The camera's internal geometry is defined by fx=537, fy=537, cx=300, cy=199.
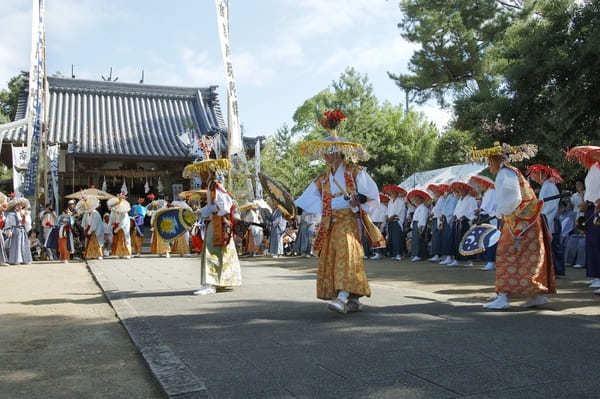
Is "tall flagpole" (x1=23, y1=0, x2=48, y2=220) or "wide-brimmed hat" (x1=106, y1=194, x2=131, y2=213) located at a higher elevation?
"tall flagpole" (x1=23, y1=0, x2=48, y2=220)

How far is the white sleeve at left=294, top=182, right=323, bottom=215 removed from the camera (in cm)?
600

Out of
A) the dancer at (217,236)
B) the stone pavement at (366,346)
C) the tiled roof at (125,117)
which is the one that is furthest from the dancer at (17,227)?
the dancer at (217,236)

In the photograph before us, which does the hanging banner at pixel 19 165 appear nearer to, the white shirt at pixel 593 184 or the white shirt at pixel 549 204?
the white shirt at pixel 549 204

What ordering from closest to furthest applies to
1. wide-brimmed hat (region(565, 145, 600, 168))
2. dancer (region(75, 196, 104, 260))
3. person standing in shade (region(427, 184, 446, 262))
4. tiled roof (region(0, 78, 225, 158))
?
wide-brimmed hat (region(565, 145, 600, 168)), person standing in shade (region(427, 184, 446, 262)), dancer (region(75, 196, 104, 260)), tiled roof (region(0, 78, 225, 158))

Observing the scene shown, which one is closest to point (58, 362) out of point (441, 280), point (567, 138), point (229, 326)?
point (229, 326)

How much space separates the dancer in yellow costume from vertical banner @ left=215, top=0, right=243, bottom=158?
6.99m

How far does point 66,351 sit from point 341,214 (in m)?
2.96

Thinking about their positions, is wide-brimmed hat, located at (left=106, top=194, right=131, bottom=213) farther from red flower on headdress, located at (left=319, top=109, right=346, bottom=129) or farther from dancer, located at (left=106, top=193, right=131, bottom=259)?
red flower on headdress, located at (left=319, top=109, right=346, bottom=129)

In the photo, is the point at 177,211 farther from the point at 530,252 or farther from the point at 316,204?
the point at 530,252

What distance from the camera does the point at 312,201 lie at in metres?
6.04

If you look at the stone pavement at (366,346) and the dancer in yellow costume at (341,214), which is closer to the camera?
the stone pavement at (366,346)

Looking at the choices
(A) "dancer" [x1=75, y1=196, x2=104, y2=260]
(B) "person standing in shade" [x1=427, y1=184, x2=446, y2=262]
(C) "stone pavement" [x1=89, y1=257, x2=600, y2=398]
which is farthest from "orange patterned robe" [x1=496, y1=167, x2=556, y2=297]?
(A) "dancer" [x1=75, y1=196, x2=104, y2=260]

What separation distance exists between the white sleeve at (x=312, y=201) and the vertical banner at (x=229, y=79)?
22.7 feet

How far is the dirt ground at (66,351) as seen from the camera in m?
3.41
